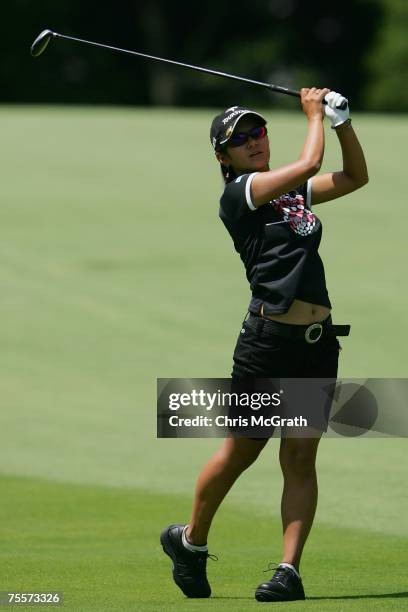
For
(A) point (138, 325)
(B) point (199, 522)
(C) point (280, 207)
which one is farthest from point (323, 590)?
(A) point (138, 325)

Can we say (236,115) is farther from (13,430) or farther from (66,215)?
(66,215)

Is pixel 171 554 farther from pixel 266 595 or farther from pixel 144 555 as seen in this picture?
pixel 144 555

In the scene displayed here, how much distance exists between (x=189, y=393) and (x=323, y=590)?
3.20 feet

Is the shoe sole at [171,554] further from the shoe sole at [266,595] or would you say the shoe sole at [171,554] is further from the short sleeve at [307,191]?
the short sleeve at [307,191]

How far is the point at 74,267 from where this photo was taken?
48.5 feet

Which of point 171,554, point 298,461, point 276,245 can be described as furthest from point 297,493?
point 276,245

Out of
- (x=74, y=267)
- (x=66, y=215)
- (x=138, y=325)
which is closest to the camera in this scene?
(x=138, y=325)

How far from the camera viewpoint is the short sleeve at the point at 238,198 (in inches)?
217

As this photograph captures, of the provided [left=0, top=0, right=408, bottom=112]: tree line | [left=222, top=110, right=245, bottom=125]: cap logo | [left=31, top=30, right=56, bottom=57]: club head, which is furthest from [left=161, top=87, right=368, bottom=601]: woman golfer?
[left=0, top=0, right=408, bottom=112]: tree line

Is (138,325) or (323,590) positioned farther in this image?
(138,325)

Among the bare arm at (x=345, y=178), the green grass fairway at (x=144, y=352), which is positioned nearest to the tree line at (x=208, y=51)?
the green grass fairway at (x=144, y=352)

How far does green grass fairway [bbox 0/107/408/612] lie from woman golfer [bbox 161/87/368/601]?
28cm

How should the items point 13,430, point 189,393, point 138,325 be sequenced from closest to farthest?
point 189,393
point 13,430
point 138,325

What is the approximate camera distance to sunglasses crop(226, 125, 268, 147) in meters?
5.68
